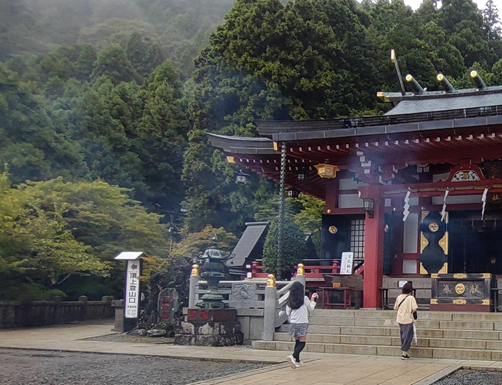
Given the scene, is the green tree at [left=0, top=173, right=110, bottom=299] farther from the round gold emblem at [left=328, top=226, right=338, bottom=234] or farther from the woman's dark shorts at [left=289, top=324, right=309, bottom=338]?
the woman's dark shorts at [left=289, top=324, right=309, bottom=338]

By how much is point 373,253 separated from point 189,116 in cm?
2420

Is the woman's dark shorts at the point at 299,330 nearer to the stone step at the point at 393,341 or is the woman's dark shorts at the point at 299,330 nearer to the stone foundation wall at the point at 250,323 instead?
the stone step at the point at 393,341

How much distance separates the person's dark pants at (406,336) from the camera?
11281 mm

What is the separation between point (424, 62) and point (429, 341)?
3159 centimetres

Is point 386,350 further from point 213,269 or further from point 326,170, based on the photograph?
point 326,170

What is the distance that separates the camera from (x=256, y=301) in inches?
600

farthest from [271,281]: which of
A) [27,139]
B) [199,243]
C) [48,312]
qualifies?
[27,139]

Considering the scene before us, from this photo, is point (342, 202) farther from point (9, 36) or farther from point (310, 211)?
point (9, 36)

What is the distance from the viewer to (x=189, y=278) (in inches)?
680

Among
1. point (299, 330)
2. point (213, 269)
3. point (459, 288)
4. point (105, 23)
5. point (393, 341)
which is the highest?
point (105, 23)

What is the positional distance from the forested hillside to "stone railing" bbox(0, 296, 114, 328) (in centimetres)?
59

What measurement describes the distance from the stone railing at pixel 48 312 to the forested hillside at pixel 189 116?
0.59m

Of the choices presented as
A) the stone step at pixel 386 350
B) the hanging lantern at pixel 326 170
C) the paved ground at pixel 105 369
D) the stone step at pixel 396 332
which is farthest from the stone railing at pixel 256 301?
the hanging lantern at pixel 326 170

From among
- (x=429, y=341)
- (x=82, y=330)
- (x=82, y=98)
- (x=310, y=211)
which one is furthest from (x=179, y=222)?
(x=429, y=341)
